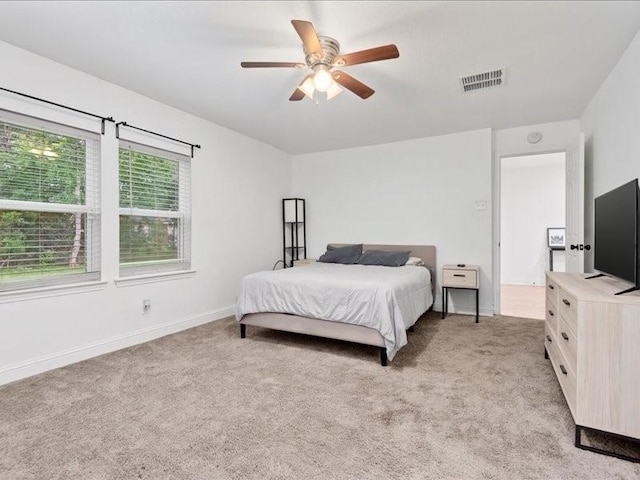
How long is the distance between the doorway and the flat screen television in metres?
4.38

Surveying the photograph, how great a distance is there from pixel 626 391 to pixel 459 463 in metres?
Answer: 0.85

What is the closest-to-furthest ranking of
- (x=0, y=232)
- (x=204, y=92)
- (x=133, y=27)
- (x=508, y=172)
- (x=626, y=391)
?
(x=626, y=391)
(x=133, y=27)
(x=0, y=232)
(x=204, y=92)
(x=508, y=172)

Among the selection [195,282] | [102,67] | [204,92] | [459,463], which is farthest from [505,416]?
[102,67]

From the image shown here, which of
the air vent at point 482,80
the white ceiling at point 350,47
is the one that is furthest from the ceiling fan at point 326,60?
the air vent at point 482,80

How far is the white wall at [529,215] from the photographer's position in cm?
671

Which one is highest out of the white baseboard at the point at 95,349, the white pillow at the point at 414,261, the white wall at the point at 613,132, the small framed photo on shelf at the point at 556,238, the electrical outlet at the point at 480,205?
the white wall at the point at 613,132

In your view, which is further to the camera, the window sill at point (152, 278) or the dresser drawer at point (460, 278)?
the dresser drawer at point (460, 278)

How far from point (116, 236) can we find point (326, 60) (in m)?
2.44

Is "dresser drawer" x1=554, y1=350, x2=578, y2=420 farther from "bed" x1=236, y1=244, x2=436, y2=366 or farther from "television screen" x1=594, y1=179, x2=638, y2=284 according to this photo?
"bed" x1=236, y1=244, x2=436, y2=366

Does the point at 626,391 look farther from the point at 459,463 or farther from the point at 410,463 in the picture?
the point at 410,463

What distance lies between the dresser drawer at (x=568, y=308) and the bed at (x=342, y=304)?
1.09m

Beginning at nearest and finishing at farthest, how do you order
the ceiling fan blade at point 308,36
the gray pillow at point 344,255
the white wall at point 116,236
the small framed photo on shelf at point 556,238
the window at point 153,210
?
the ceiling fan blade at point 308,36 → the white wall at point 116,236 → the window at point 153,210 → the gray pillow at point 344,255 → the small framed photo on shelf at point 556,238

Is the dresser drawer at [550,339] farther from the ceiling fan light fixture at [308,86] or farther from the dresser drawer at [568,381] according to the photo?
the ceiling fan light fixture at [308,86]

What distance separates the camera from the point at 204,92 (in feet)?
10.8
